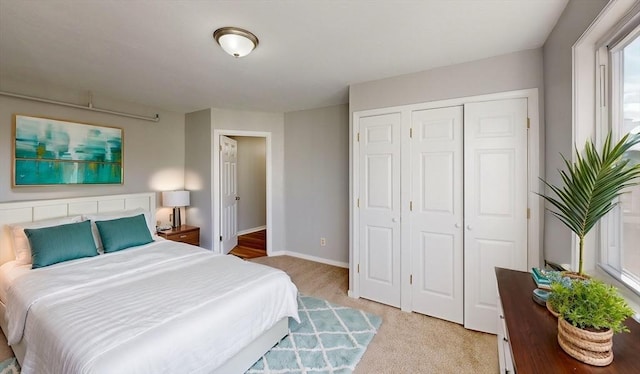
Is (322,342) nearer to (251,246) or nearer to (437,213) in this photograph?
(437,213)

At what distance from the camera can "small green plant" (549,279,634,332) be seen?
2.60 ft

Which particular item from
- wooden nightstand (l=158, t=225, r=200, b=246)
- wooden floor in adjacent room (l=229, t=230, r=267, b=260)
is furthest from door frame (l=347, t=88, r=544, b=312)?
wooden nightstand (l=158, t=225, r=200, b=246)

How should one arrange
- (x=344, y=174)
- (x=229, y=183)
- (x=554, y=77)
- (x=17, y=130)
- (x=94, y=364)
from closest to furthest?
(x=94, y=364) < (x=554, y=77) < (x=17, y=130) < (x=344, y=174) < (x=229, y=183)

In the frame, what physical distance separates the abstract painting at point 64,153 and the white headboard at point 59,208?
27 centimetres

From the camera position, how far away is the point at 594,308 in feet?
2.70

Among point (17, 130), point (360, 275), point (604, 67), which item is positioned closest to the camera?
point (604, 67)

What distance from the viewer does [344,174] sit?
3873 millimetres

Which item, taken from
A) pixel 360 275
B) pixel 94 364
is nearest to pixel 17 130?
pixel 94 364

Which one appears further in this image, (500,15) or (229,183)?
(229,183)

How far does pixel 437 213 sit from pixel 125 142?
13.3 feet

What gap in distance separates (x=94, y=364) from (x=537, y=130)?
3.16 metres

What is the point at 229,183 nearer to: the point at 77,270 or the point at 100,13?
the point at 77,270

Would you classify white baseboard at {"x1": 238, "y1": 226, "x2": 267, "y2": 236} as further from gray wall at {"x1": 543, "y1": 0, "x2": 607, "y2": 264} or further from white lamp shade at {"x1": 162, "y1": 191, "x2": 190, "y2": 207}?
gray wall at {"x1": 543, "y1": 0, "x2": 607, "y2": 264}

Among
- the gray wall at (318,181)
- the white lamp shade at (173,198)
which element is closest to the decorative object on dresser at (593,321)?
the gray wall at (318,181)
